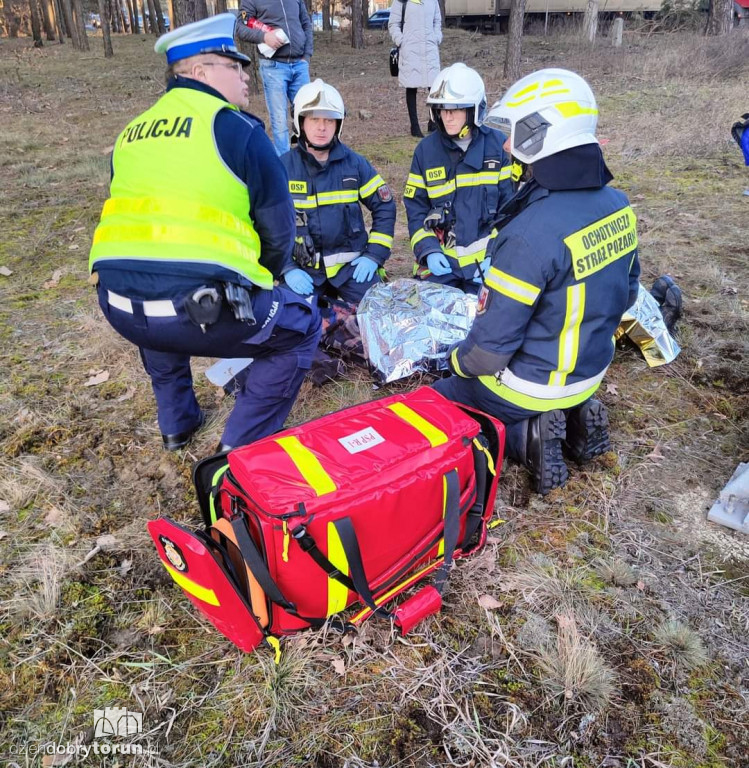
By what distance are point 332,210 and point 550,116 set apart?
207 cm

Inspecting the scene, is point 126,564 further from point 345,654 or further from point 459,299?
point 459,299

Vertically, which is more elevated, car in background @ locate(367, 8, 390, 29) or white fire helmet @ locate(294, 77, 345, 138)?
car in background @ locate(367, 8, 390, 29)

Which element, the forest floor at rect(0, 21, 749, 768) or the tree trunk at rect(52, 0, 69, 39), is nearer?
the forest floor at rect(0, 21, 749, 768)

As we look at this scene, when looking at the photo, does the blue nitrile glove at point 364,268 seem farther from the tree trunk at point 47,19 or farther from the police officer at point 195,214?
the tree trunk at point 47,19

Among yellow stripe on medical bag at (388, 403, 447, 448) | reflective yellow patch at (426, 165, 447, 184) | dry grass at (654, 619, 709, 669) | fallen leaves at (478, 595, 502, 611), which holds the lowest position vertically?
fallen leaves at (478, 595, 502, 611)

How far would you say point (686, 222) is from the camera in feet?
19.2

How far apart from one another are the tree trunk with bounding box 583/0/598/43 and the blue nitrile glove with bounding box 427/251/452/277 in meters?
18.3

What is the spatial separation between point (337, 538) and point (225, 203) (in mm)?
1363

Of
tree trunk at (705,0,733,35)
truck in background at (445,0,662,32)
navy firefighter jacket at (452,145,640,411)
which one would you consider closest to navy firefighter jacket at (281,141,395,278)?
navy firefighter jacket at (452,145,640,411)

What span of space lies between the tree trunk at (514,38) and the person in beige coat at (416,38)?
3835mm

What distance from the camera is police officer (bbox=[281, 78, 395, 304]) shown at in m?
3.85

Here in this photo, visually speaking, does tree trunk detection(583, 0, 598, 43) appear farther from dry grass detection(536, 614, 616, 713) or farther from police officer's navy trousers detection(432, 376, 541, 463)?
dry grass detection(536, 614, 616, 713)

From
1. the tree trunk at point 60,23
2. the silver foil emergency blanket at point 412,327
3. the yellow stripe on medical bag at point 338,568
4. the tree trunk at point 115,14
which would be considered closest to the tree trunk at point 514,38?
the silver foil emergency blanket at point 412,327

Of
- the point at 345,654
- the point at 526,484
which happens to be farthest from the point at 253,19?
the point at 345,654
